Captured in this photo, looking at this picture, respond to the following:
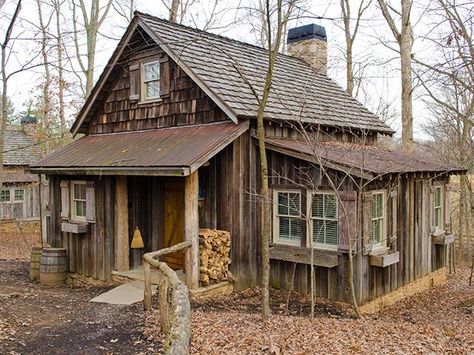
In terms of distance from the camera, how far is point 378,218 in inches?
392

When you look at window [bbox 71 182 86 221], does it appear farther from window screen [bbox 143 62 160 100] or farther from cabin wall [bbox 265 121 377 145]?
cabin wall [bbox 265 121 377 145]

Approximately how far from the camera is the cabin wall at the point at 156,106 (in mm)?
10961

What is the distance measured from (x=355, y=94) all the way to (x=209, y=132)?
15956 mm

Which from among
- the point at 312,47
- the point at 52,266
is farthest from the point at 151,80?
the point at 312,47

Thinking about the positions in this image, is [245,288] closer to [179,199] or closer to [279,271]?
[279,271]

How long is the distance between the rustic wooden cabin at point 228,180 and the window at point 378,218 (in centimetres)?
3

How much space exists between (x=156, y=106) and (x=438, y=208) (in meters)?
8.14

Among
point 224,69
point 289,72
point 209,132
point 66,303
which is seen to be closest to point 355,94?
point 289,72

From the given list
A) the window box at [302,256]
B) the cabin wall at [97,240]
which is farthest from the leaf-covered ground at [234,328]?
the cabin wall at [97,240]

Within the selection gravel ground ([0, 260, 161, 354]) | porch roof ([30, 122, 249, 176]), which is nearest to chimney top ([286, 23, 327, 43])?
porch roof ([30, 122, 249, 176])

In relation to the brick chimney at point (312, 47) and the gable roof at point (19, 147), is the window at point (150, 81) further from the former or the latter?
the gable roof at point (19, 147)

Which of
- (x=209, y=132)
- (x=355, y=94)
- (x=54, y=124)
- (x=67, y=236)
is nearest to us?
(x=209, y=132)

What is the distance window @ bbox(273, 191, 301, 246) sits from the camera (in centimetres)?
999

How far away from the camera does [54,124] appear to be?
27609mm
